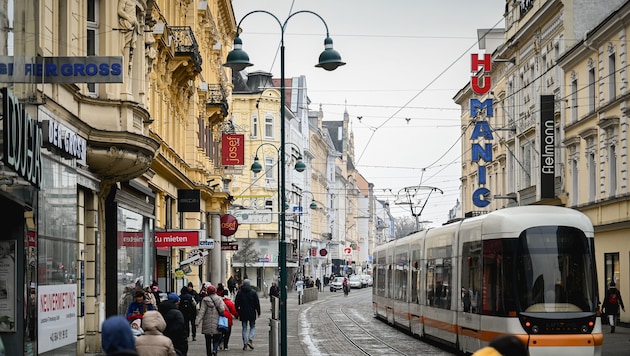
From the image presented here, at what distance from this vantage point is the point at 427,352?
28.4 m

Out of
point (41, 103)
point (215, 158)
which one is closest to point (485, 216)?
point (41, 103)

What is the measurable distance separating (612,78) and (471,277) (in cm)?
1761

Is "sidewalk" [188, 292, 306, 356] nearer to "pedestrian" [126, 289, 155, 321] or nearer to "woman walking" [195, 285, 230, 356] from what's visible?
"woman walking" [195, 285, 230, 356]

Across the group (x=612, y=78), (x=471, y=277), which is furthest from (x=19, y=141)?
(x=612, y=78)

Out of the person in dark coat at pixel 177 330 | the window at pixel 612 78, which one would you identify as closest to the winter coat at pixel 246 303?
the person in dark coat at pixel 177 330

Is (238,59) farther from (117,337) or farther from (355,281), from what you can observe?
(355,281)

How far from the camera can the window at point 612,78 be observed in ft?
128

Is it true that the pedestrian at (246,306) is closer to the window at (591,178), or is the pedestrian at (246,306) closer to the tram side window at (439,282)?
the tram side window at (439,282)

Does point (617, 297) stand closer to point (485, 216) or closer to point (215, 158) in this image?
point (485, 216)

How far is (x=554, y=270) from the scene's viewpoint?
2098cm

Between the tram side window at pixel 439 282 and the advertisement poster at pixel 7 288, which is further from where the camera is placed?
the tram side window at pixel 439 282

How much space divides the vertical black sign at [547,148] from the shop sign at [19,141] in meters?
31.0

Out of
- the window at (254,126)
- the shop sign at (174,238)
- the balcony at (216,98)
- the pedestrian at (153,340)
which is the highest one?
the window at (254,126)

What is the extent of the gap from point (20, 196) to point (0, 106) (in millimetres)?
3029
